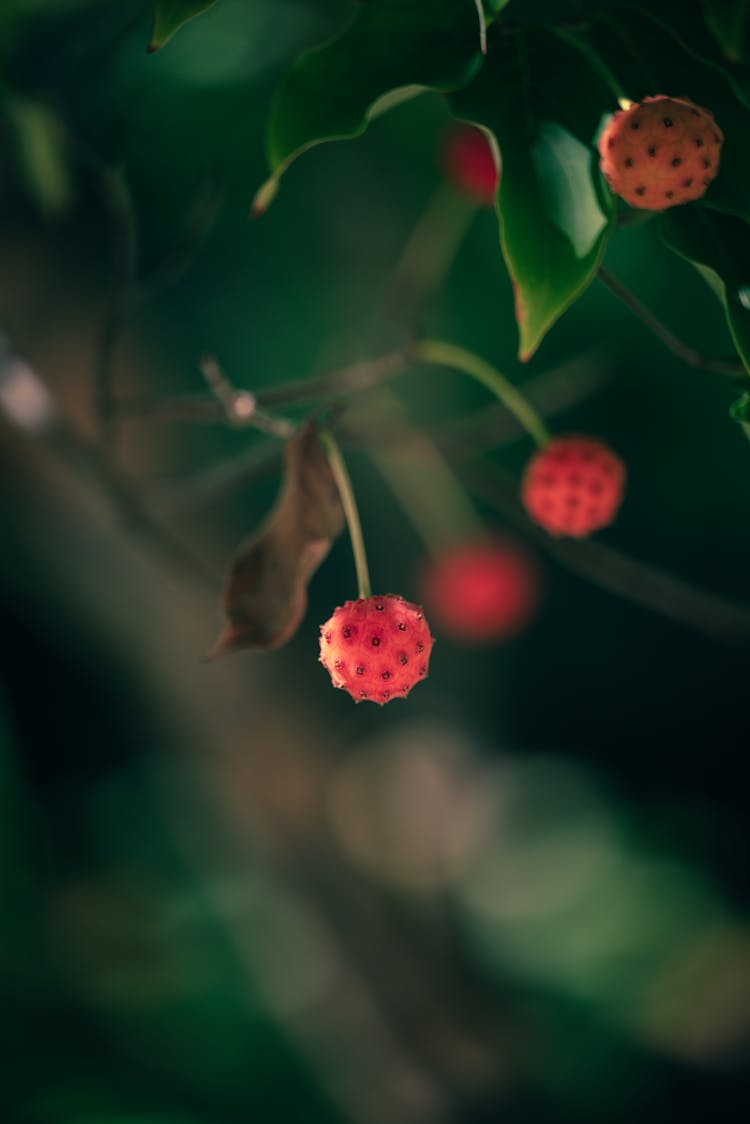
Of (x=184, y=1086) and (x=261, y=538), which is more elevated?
(x=184, y=1086)

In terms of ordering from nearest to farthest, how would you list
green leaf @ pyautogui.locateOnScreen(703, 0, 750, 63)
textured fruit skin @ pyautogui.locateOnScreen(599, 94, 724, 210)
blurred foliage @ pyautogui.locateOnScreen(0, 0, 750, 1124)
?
textured fruit skin @ pyautogui.locateOnScreen(599, 94, 724, 210), green leaf @ pyautogui.locateOnScreen(703, 0, 750, 63), blurred foliage @ pyautogui.locateOnScreen(0, 0, 750, 1124)

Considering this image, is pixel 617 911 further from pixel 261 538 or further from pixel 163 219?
pixel 261 538

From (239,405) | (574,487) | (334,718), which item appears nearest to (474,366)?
(574,487)

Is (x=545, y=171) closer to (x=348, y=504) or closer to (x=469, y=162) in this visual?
(x=348, y=504)

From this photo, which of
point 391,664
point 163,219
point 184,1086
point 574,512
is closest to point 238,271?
point 163,219

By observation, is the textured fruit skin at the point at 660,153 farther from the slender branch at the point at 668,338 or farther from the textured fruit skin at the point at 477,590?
the textured fruit skin at the point at 477,590

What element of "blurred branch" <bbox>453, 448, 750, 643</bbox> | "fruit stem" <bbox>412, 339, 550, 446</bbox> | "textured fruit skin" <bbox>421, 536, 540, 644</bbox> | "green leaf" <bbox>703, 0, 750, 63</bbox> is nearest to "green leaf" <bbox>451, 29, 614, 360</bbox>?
"green leaf" <bbox>703, 0, 750, 63</bbox>

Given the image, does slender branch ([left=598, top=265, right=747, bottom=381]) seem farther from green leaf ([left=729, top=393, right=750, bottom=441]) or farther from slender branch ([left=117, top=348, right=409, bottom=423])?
slender branch ([left=117, top=348, right=409, bottom=423])

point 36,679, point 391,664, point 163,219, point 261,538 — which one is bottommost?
point 391,664
